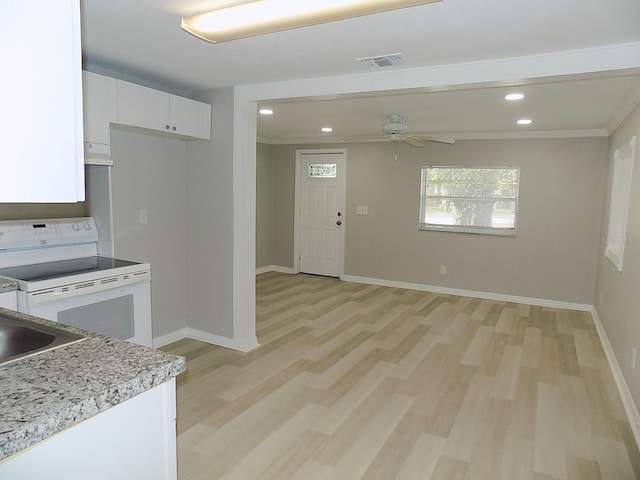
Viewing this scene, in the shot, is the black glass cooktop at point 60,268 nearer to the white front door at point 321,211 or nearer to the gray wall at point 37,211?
the gray wall at point 37,211

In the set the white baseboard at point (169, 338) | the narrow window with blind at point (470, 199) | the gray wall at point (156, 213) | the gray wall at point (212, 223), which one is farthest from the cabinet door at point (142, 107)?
the narrow window with blind at point (470, 199)

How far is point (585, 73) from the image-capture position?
2.52 metres

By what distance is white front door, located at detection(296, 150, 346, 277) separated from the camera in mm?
7062

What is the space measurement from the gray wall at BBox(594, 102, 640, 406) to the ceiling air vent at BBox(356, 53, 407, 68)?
2.01m

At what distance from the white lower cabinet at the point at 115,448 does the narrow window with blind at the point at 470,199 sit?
18.0 feet

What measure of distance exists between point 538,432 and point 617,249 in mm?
2257

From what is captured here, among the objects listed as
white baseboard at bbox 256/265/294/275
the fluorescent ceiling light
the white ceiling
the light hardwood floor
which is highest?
the white ceiling

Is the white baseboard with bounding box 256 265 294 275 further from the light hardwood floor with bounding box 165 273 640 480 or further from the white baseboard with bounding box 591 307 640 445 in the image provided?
the white baseboard with bounding box 591 307 640 445

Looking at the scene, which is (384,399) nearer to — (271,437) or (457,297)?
(271,437)

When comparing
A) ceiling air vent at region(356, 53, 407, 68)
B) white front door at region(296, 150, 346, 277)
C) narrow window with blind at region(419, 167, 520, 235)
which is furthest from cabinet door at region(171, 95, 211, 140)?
narrow window with blind at region(419, 167, 520, 235)

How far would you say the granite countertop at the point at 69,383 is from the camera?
93 cm

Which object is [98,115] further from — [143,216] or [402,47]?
[402,47]

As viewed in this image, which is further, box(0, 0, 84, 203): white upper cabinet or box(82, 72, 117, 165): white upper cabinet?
box(82, 72, 117, 165): white upper cabinet

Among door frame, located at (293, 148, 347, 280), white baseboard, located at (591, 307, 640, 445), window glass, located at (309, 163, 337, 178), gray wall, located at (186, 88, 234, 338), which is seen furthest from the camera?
window glass, located at (309, 163, 337, 178)
